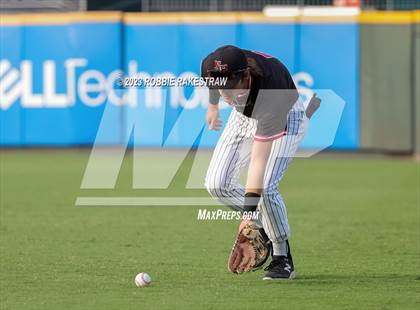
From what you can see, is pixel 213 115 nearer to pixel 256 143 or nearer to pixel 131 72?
pixel 256 143

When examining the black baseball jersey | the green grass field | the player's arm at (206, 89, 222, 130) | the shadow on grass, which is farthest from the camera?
the player's arm at (206, 89, 222, 130)

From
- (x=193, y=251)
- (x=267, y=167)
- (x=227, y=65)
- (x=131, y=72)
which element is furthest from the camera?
(x=131, y=72)

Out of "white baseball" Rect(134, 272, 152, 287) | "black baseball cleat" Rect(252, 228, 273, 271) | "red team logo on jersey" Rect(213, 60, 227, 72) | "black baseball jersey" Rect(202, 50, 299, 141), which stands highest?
"red team logo on jersey" Rect(213, 60, 227, 72)

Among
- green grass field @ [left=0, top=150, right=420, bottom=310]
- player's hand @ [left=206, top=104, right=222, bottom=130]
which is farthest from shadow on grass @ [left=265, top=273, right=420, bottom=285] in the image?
player's hand @ [left=206, top=104, right=222, bottom=130]

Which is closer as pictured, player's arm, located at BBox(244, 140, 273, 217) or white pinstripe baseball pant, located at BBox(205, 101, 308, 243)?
player's arm, located at BBox(244, 140, 273, 217)

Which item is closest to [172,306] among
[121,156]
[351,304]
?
[351,304]

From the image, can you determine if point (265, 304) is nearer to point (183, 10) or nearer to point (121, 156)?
point (121, 156)

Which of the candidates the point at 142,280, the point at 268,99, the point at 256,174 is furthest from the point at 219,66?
the point at 142,280

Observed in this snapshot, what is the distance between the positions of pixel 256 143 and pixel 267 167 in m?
0.30

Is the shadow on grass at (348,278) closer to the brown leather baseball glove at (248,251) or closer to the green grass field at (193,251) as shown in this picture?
the green grass field at (193,251)

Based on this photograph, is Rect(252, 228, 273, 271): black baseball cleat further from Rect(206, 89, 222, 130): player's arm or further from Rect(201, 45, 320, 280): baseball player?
Rect(206, 89, 222, 130): player's arm

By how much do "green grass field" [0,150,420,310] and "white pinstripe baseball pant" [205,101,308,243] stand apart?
1.52 feet

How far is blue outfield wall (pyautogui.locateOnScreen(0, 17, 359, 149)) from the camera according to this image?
59.9ft

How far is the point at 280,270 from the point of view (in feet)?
23.6
